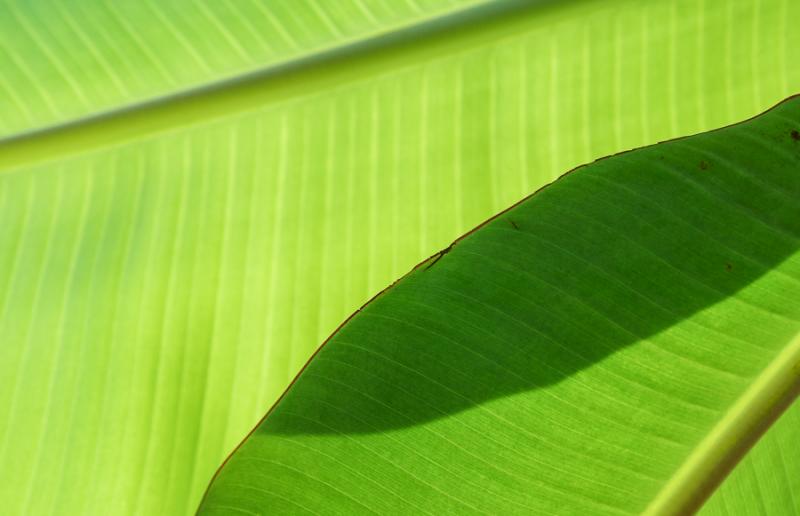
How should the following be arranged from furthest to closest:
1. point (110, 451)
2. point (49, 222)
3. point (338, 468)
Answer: point (49, 222) < point (110, 451) < point (338, 468)

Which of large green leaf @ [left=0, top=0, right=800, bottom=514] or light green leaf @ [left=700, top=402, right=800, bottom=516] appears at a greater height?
large green leaf @ [left=0, top=0, right=800, bottom=514]

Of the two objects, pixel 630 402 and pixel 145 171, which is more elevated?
pixel 145 171

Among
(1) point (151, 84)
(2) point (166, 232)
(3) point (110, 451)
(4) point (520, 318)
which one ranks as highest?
(1) point (151, 84)

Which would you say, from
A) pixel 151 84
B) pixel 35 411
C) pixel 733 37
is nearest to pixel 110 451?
pixel 35 411

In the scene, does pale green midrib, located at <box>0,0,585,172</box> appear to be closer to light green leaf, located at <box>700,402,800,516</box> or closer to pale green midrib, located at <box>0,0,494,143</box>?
pale green midrib, located at <box>0,0,494,143</box>

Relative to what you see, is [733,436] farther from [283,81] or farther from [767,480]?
[283,81]

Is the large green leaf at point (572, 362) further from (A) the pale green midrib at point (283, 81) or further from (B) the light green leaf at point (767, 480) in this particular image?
(A) the pale green midrib at point (283, 81)

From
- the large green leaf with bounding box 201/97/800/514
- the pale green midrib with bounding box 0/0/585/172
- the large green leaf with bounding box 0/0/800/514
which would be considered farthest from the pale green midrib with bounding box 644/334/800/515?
the pale green midrib with bounding box 0/0/585/172

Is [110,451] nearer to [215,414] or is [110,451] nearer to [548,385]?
[215,414]
